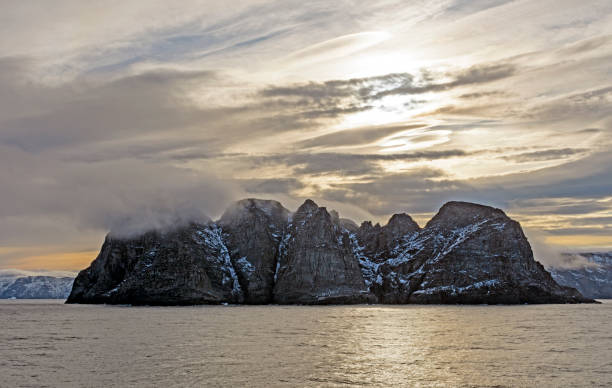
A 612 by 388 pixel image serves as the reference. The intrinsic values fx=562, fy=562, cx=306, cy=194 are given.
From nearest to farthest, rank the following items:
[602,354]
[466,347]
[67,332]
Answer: [602,354] < [466,347] < [67,332]

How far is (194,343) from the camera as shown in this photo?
10019 cm

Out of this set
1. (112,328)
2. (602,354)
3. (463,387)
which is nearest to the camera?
(463,387)

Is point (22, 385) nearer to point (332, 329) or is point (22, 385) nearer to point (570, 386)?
point (570, 386)

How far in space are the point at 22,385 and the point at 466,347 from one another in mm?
67183

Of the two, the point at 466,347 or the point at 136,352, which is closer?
the point at 136,352

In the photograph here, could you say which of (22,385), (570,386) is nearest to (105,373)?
(22,385)

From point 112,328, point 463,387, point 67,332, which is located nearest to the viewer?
point 463,387

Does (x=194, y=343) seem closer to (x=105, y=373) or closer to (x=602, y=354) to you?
(x=105, y=373)

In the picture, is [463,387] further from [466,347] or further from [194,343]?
[194,343]

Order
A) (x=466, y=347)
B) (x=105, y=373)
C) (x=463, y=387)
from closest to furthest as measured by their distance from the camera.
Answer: (x=463, y=387) → (x=105, y=373) → (x=466, y=347)

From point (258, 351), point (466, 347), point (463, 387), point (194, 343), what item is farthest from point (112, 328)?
point (463, 387)

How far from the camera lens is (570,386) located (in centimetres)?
6066

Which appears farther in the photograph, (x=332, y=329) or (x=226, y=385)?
(x=332, y=329)

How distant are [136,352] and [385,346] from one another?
1632 inches
